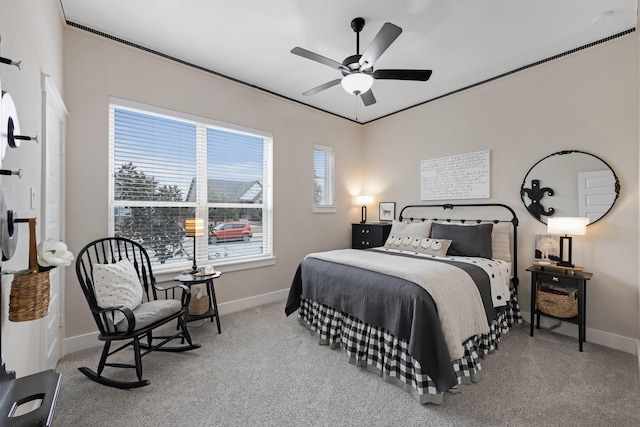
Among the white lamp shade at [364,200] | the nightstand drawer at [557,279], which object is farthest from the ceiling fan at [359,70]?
the white lamp shade at [364,200]

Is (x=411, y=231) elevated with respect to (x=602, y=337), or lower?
elevated

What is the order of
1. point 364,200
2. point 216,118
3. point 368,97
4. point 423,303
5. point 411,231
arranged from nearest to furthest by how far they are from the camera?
point 423,303 → point 368,97 → point 216,118 → point 411,231 → point 364,200

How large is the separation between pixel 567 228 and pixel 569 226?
0.08 feet

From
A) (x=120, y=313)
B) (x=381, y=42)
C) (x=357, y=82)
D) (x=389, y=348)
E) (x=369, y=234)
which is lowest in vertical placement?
(x=389, y=348)

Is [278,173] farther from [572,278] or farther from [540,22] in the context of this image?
[572,278]

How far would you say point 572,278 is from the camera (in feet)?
8.63

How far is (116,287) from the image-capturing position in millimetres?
2229

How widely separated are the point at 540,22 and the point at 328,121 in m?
2.84

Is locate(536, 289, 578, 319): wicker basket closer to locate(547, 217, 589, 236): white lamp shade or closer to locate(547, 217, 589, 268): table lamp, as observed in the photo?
locate(547, 217, 589, 268): table lamp

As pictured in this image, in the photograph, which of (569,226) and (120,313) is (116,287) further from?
(569,226)

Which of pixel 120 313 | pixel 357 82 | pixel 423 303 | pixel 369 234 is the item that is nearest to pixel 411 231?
pixel 369 234

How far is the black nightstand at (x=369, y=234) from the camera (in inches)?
173

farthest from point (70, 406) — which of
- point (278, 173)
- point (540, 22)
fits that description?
point (540, 22)

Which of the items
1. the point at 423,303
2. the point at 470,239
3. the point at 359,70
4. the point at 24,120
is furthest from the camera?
the point at 470,239
